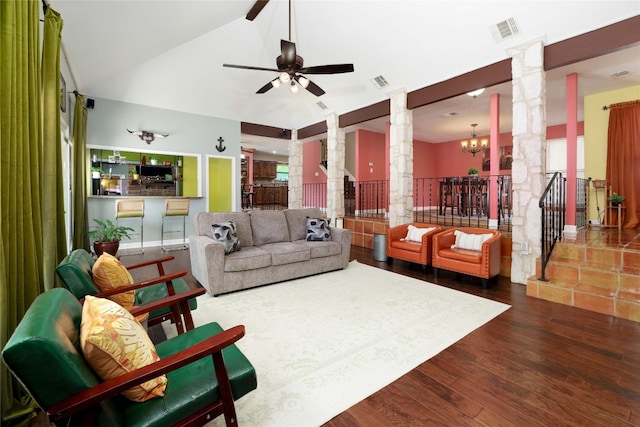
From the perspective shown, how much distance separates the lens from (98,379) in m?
1.17

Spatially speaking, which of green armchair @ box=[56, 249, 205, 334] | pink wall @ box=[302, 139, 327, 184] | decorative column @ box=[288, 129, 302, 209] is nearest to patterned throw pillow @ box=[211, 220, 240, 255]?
green armchair @ box=[56, 249, 205, 334]

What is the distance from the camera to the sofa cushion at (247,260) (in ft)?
12.1

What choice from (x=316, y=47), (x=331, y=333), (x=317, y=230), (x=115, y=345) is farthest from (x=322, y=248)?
(x=316, y=47)

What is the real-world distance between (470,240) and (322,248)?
7.37 feet

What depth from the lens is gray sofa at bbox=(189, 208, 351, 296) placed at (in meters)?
3.64

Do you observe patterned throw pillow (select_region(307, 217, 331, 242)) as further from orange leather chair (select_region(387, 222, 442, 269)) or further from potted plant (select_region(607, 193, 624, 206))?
potted plant (select_region(607, 193, 624, 206))

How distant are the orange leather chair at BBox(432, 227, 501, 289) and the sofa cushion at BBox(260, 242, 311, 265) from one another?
1.96m

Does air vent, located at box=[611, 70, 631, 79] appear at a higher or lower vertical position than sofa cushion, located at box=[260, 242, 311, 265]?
higher

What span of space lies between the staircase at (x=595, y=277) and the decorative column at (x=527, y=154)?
1.19ft

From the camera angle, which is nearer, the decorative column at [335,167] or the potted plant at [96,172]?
the potted plant at [96,172]

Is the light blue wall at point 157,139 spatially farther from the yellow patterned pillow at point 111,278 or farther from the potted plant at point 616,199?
the potted plant at point 616,199

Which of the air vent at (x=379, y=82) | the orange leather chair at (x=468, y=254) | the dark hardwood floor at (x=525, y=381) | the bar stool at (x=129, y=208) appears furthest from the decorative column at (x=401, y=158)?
the bar stool at (x=129, y=208)

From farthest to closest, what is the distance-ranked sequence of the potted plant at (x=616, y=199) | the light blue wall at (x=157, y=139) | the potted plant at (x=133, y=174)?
the potted plant at (x=133, y=174) < the light blue wall at (x=157, y=139) < the potted plant at (x=616, y=199)

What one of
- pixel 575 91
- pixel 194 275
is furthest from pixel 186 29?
pixel 575 91
